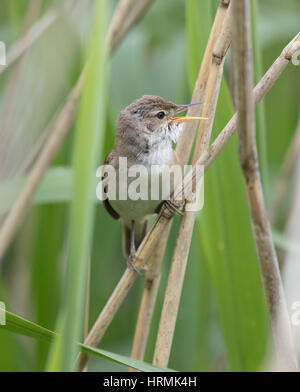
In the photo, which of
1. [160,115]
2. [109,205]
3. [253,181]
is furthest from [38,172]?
[253,181]

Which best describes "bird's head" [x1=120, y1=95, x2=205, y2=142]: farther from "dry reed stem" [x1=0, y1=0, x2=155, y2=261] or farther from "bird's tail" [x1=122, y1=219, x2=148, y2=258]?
"bird's tail" [x1=122, y1=219, x2=148, y2=258]

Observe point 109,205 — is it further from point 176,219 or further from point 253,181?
point 253,181

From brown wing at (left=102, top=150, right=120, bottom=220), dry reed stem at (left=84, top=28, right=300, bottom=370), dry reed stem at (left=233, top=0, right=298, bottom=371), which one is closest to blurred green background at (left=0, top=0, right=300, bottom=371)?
brown wing at (left=102, top=150, right=120, bottom=220)

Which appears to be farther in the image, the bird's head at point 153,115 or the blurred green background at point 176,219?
the bird's head at point 153,115

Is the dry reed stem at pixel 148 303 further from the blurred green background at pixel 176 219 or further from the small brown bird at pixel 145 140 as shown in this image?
the small brown bird at pixel 145 140

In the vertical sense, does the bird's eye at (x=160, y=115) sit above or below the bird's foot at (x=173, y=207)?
above

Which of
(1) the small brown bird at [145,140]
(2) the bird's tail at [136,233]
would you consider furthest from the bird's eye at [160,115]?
(2) the bird's tail at [136,233]
